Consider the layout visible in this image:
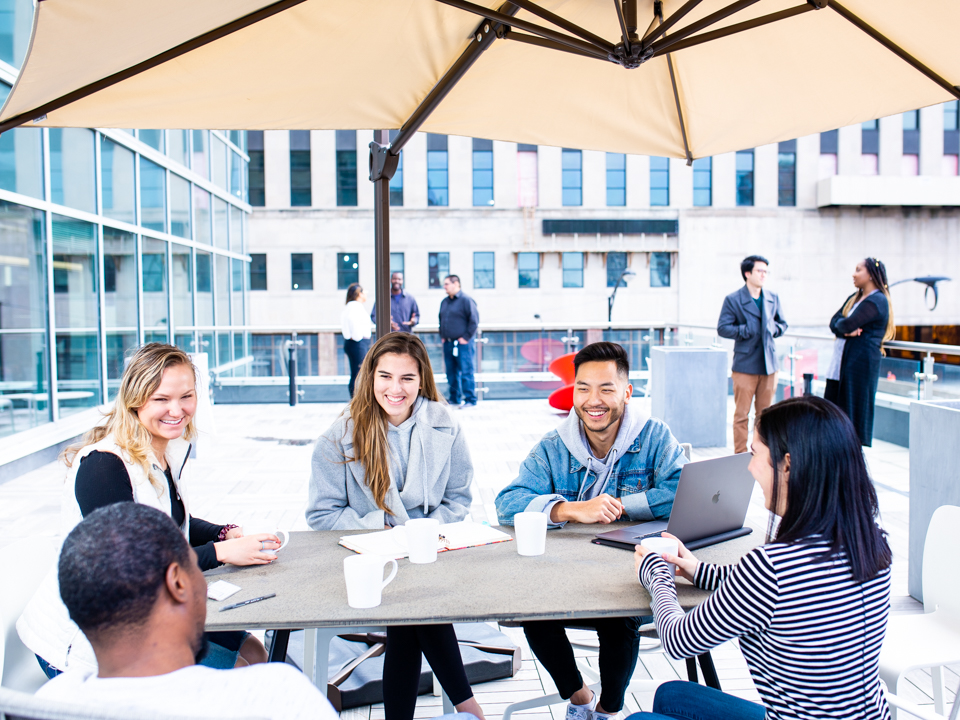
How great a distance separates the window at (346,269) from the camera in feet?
79.6

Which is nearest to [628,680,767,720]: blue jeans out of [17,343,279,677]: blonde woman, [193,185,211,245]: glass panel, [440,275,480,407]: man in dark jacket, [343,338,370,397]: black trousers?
[17,343,279,677]: blonde woman

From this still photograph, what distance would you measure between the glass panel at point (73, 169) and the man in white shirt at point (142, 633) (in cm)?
677

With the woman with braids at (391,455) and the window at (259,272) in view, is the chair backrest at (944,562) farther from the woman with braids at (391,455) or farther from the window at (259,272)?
the window at (259,272)

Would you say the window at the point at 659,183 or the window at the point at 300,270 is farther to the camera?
the window at the point at 659,183

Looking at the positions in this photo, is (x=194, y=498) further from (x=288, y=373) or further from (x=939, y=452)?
(x=288, y=373)

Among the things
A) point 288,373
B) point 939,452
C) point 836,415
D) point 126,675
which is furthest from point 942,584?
point 288,373

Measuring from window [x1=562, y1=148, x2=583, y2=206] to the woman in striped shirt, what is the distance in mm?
23754

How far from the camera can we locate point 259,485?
5.57 m

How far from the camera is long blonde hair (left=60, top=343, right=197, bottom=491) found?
1.86m

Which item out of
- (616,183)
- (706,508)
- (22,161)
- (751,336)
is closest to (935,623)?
(706,508)

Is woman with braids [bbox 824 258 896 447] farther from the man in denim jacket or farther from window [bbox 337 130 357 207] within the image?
window [bbox 337 130 357 207]

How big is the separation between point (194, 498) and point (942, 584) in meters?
4.53

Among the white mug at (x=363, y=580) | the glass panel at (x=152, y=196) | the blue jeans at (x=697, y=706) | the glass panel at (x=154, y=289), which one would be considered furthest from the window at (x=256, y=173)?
the blue jeans at (x=697, y=706)

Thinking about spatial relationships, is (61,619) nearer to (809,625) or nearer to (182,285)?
(809,625)
